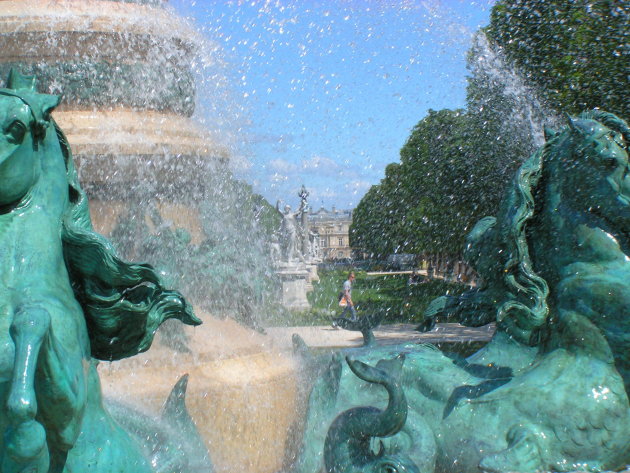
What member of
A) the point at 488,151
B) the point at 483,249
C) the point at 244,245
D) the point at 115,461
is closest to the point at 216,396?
the point at 244,245

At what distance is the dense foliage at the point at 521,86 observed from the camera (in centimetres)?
1041

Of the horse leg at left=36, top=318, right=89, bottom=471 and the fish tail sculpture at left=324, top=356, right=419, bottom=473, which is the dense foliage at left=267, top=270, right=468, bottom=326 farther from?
the horse leg at left=36, top=318, right=89, bottom=471

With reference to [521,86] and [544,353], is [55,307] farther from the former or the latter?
[521,86]

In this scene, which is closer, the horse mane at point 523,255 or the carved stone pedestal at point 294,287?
the horse mane at point 523,255

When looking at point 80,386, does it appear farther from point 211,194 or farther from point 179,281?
point 211,194

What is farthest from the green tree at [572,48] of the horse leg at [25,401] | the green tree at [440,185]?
the horse leg at [25,401]

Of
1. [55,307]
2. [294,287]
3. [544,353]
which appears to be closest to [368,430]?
[544,353]

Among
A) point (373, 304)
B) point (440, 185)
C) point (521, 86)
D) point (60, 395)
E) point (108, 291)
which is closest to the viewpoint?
point (60, 395)

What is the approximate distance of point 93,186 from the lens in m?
4.46

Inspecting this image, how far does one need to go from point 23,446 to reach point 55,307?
36 cm

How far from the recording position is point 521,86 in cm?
1195

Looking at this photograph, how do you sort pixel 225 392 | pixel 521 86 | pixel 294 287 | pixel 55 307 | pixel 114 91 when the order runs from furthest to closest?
pixel 294 287 → pixel 521 86 → pixel 114 91 → pixel 225 392 → pixel 55 307

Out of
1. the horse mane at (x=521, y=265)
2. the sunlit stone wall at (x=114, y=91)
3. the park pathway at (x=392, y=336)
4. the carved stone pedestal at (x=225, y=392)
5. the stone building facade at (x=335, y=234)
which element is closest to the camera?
the horse mane at (x=521, y=265)

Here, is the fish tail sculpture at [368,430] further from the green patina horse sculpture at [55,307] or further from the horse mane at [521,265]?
the green patina horse sculpture at [55,307]
